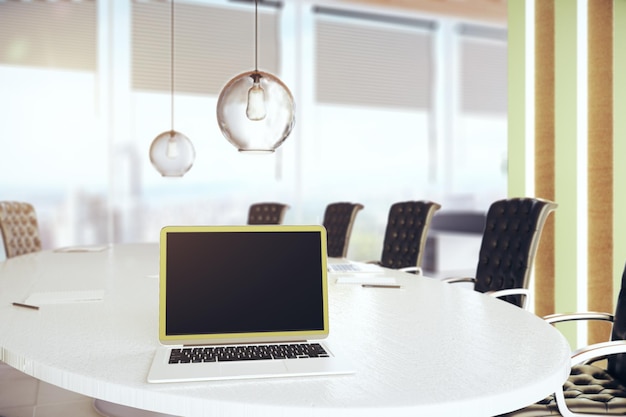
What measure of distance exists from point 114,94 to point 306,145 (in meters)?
2.18

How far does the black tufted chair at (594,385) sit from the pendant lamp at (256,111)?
50.8 inches

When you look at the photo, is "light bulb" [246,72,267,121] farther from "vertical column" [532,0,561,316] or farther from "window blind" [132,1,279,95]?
"window blind" [132,1,279,95]

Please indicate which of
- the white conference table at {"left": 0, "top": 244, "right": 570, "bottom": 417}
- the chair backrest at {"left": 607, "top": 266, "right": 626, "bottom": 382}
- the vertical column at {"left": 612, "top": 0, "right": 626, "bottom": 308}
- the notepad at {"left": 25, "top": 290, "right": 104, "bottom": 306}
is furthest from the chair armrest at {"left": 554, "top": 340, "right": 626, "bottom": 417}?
the vertical column at {"left": 612, "top": 0, "right": 626, "bottom": 308}

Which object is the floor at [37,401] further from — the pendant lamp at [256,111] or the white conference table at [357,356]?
the pendant lamp at [256,111]

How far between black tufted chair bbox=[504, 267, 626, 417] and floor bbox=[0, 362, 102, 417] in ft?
7.69

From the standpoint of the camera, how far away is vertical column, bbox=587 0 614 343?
145 inches

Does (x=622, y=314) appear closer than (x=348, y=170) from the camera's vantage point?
Yes

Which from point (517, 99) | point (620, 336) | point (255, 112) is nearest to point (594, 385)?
point (620, 336)

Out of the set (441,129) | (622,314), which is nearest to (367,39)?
(441,129)

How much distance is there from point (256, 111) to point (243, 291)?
1.04 meters

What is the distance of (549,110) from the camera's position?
404 cm

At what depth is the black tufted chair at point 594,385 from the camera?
1.77 metres

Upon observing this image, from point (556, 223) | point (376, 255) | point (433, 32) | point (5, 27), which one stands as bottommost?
point (376, 255)

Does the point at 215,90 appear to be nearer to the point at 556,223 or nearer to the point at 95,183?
the point at 95,183
